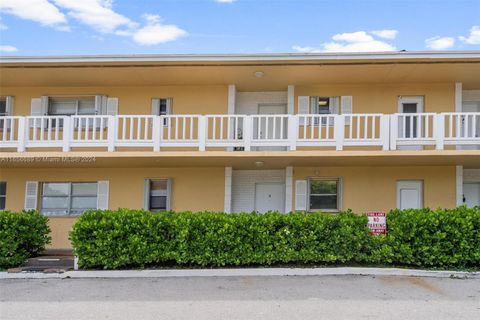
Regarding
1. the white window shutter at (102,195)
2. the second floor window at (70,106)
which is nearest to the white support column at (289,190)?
the white window shutter at (102,195)

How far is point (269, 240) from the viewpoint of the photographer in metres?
9.06

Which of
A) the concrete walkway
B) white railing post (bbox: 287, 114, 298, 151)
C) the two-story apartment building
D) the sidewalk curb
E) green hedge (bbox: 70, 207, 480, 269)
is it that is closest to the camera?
the concrete walkway

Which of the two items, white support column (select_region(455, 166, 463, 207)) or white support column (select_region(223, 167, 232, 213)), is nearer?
white support column (select_region(455, 166, 463, 207))

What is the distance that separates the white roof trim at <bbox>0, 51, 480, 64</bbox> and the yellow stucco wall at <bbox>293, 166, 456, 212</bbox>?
11.5 feet

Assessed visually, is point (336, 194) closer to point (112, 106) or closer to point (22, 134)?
point (112, 106)

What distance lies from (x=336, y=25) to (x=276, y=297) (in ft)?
31.0

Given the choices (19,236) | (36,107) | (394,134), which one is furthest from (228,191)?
(36,107)

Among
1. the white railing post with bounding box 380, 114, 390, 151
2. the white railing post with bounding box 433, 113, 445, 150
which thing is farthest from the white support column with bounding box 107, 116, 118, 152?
the white railing post with bounding box 433, 113, 445, 150

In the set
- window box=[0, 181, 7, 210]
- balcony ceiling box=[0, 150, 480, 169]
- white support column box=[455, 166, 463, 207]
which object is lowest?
window box=[0, 181, 7, 210]

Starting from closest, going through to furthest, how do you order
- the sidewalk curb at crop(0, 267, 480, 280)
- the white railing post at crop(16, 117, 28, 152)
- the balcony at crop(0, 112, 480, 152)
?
the sidewalk curb at crop(0, 267, 480, 280)
the balcony at crop(0, 112, 480, 152)
the white railing post at crop(16, 117, 28, 152)

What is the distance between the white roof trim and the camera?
10.1 metres

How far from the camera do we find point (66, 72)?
11305mm

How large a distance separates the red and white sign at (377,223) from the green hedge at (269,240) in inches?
6.3

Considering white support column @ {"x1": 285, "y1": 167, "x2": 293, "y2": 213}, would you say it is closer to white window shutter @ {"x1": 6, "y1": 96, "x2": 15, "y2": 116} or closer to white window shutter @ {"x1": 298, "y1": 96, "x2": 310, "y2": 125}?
white window shutter @ {"x1": 298, "y1": 96, "x2": 310, "y2": 125}
